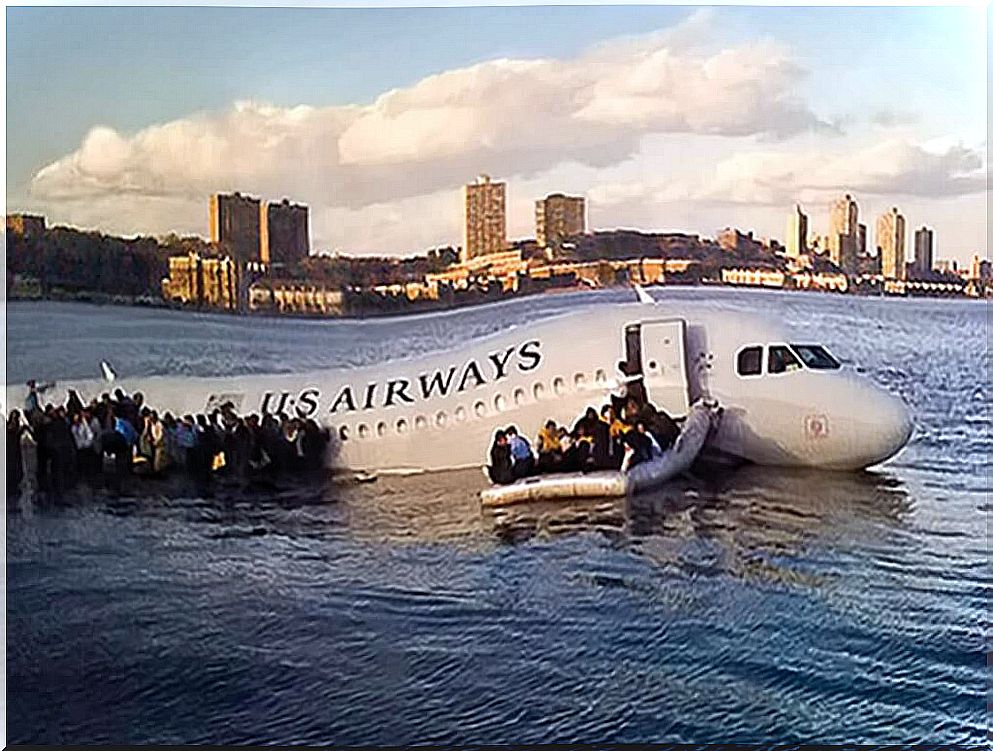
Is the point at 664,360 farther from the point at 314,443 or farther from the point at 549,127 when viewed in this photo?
the point at 314,443

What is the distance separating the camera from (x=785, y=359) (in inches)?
152

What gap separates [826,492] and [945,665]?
60cm

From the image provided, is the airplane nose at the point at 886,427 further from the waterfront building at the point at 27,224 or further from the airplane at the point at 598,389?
the waterfront building at the point at 27,224

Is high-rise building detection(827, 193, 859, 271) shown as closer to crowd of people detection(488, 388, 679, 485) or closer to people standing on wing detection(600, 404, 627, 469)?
crowd of people detection(488, 388, 679, 485)

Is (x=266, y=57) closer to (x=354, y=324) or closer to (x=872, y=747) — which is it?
(x=354, y=324)

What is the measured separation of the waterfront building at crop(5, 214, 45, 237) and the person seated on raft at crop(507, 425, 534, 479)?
1.52 m

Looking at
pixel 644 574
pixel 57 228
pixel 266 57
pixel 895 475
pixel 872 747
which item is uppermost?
pixel 266 57

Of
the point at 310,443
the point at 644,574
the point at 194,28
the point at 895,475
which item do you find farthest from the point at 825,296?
the point at 194,28

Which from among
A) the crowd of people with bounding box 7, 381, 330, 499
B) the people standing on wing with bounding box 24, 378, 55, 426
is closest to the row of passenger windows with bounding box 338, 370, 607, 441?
the crowd of people with bounding box 7, 381, 330, 499

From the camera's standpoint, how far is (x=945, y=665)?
12.3 ft

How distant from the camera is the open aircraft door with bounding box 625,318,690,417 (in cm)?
387

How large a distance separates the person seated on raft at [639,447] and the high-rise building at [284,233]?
1110 millimetres

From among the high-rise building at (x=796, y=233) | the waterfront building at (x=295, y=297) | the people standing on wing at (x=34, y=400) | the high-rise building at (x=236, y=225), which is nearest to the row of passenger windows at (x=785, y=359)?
the high-rise building at (x=796, y=233)

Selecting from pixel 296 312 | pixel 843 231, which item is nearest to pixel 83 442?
pixel 296 312
